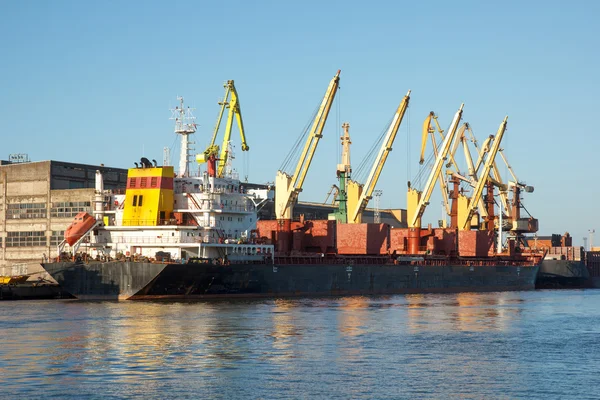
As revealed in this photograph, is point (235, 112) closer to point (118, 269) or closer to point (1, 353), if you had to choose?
point (118, 269)

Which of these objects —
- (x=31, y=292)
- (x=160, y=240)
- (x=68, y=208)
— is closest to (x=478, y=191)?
(x=68, y=208)

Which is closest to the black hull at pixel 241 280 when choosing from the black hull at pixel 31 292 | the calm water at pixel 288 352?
the calm water at pixel 288 352

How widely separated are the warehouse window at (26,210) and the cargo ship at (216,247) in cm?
1175

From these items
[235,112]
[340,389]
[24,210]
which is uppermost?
[235,112]

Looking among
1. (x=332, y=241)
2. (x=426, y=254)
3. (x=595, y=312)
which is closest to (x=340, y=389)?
(x=595, y=312)

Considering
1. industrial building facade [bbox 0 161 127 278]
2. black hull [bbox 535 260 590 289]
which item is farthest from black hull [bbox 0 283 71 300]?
black hull [bbox 535 260 590 289]

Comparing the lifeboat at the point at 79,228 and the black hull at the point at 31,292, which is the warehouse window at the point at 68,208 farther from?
the lifeboat at the point at 79,228

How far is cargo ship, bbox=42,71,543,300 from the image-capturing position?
5706 centimetres

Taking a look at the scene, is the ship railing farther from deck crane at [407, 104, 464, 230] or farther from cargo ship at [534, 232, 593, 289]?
cargo ship at [534, 232, 593, 289]

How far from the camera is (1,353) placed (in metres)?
33.8

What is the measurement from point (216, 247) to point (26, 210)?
89.5ft

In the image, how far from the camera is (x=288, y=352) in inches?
1383

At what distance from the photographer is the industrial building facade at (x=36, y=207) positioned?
256 feet

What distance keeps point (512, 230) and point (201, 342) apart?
74256 millimetres
